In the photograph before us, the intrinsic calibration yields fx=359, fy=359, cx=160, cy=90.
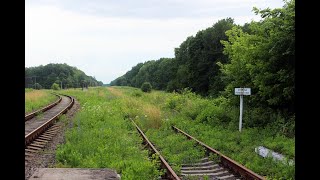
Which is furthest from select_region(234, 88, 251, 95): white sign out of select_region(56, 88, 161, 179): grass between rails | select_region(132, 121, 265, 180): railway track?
select_region(56, 88, 161, 179): grass between rails

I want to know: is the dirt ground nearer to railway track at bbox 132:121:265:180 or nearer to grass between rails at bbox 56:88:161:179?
grass between rails at bbox 56:88:161:179

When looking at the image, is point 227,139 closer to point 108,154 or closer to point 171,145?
point 171,145

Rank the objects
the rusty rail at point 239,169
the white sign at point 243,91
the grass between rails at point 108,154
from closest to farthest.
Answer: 1. the rusty rail at point 239,169
2. the grass between rails at point 108,154
3. the white sign at point 243,91

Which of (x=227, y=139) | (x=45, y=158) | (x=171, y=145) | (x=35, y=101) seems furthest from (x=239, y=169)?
(x=35, y=101)

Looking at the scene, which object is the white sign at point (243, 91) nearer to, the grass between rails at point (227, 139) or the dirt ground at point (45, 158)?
the grass between rails at point (227, 139)

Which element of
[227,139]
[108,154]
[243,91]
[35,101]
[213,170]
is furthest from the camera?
[35,101]

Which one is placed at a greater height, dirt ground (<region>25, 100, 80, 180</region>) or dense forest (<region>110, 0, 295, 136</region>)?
dense forest (<region>110, 0, 295, 136</region>)

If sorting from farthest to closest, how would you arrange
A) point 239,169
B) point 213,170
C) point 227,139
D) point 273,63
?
point 273,63, point 227,139, point 213,170, point 239,169

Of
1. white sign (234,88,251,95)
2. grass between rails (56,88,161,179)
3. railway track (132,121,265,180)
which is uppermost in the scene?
white sign (234,88,251,95)

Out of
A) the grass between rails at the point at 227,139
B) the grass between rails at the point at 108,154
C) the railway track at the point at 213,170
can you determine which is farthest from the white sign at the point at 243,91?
the grass between rails at the point at 108,154

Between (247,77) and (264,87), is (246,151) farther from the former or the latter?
(247,77)

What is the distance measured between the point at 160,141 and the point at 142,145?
83 cm
